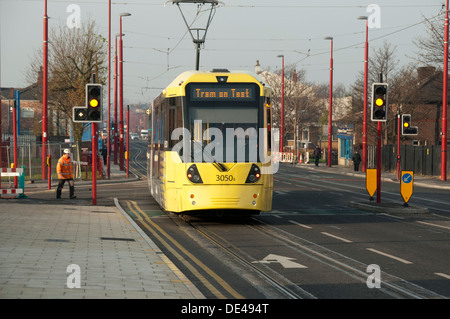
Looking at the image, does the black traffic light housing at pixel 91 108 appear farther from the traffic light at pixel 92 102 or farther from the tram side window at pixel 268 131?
the tram side window at pixel 268 131

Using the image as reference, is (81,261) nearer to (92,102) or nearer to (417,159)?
(92,102)

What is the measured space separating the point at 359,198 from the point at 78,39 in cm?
3495

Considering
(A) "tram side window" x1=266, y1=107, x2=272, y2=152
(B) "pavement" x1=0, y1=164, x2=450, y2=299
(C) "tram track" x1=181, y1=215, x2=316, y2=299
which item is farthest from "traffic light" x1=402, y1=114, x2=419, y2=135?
(C) "tram track" x1=181, y1=215, x2=316, y2=299

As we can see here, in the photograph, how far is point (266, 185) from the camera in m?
17.2

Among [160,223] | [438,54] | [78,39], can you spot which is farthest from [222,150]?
[78,39]

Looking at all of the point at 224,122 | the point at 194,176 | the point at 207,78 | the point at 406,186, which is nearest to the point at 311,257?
the point at 194,176

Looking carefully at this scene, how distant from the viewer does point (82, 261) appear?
11.2m

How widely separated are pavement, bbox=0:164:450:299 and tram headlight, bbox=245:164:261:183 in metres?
2.88

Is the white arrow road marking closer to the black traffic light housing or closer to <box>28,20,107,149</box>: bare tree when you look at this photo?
the black traffic light housing

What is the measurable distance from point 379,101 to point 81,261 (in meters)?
13.3

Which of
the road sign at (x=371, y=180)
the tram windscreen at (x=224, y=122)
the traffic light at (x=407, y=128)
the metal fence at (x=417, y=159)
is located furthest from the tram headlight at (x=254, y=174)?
the metal fence at (x=417, y=159)

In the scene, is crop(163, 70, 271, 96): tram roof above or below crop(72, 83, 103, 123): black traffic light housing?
above

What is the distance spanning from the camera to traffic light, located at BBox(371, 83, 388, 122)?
71.9 feet
